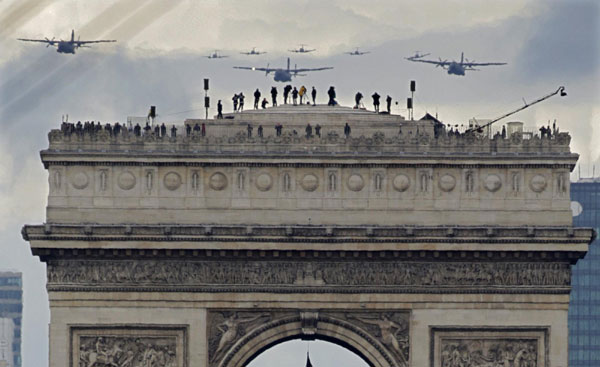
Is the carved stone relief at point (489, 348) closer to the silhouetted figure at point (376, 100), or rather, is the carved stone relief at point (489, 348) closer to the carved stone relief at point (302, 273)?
the carved stone relief at point (302, 273)

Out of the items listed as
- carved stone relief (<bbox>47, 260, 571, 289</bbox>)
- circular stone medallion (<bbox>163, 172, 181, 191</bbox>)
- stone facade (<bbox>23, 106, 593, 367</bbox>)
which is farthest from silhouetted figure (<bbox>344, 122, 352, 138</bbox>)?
circular stone medallion (<bbox>163, 172, 181, 191</bbox>)

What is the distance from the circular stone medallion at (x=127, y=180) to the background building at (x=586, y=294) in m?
85.1

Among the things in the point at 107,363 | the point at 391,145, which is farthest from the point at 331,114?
the point at 107,363

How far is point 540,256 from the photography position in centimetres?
9981

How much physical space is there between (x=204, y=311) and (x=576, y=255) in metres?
11.2

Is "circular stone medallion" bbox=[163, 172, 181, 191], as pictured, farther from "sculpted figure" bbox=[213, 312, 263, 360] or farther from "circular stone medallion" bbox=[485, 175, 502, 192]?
"circular stone medallion" bbox=[485, 175, 502, 192]

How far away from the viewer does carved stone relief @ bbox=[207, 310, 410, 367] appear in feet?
326

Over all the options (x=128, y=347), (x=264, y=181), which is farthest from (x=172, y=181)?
(x=128, y=347)

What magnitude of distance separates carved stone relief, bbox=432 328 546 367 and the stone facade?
4cm

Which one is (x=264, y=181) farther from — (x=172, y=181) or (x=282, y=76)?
(x=282, y=76)

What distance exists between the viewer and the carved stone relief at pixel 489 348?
99.8m

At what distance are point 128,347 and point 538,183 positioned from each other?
13082mm

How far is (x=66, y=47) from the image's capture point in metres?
108

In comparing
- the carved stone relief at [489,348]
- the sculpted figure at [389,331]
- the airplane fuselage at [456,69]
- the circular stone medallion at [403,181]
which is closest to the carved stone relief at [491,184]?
the circular stone medallion at [403,181]
